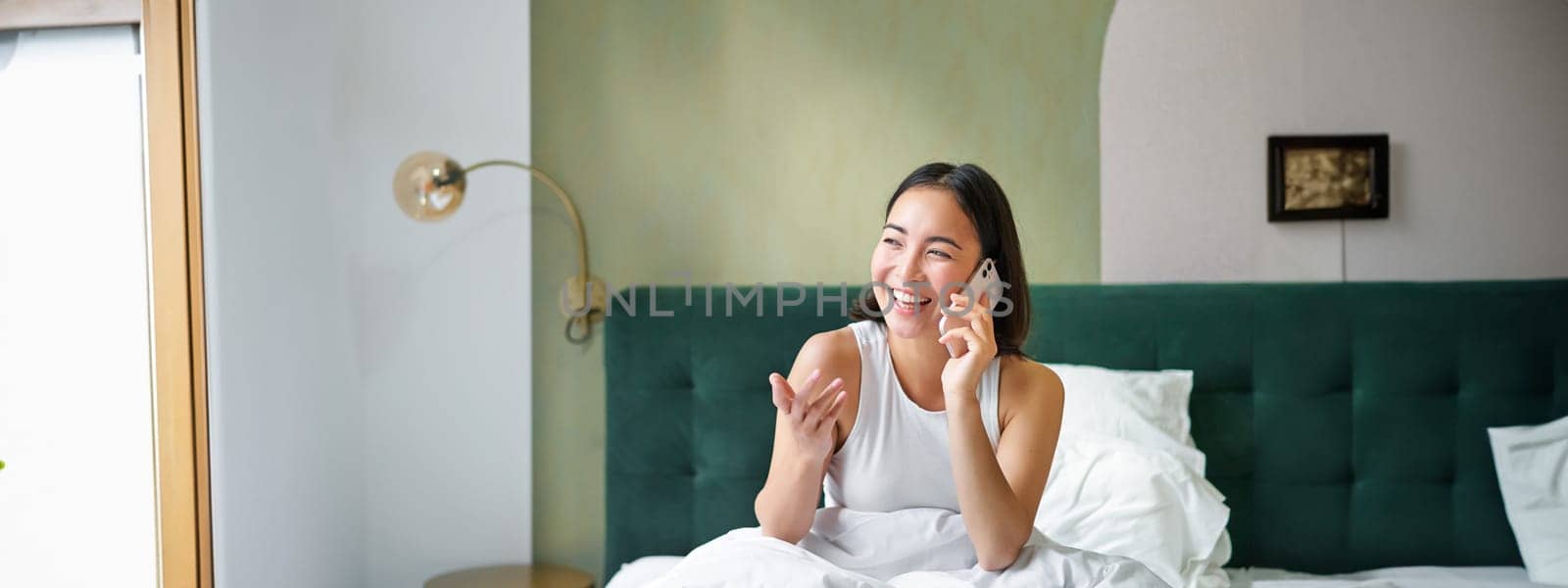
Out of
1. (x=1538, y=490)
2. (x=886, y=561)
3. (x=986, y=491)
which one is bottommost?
Result: (x=1538, y=490)

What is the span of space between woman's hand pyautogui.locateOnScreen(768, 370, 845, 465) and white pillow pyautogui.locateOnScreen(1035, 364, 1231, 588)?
81 cm

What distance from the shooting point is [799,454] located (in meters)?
1.58

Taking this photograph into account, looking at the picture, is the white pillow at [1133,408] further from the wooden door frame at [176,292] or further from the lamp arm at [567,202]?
the wooden door frame at [176,292]

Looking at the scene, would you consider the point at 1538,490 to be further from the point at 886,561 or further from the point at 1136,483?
the point at 886,561

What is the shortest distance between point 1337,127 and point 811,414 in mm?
1928

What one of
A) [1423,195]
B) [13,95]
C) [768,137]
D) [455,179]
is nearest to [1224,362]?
[1423,195]

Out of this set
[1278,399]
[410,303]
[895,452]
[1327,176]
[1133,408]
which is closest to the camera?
[895,452]

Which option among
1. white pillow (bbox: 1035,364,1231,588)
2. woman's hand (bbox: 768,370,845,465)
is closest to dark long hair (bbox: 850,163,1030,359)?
woman's hand (bbox: 768,370,845,465)

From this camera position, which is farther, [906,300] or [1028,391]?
[1028,391]

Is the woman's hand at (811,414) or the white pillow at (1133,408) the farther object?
the white pillow at (1133,408)

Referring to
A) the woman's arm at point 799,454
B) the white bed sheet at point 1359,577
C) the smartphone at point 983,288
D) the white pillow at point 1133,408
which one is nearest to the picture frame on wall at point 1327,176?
the white pillow at point 1133,408

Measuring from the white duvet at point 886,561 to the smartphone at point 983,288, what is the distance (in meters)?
0.26

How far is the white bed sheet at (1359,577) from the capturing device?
7.81 ft

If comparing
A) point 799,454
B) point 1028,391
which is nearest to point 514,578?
point 799,454
